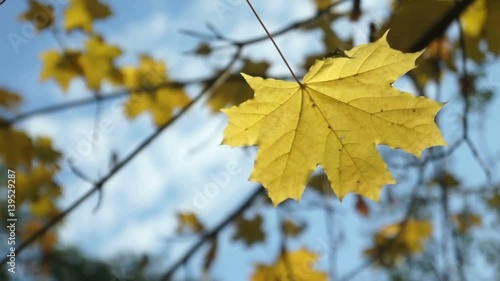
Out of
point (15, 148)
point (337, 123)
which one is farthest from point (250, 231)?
point (337, 123)

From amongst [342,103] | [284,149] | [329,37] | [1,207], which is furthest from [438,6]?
[1,207]

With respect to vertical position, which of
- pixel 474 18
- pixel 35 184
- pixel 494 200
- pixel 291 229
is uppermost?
pixel 35 184

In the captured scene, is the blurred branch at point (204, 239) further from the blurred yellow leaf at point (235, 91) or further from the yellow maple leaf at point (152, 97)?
the yellow maple leaf at point (152, 97)

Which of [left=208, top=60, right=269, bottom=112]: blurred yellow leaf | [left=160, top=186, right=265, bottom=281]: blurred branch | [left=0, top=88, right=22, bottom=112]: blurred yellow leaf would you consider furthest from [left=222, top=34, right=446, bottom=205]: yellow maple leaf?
[left=0, top=88, right=22, bottom=112]: blurred yellow leaf

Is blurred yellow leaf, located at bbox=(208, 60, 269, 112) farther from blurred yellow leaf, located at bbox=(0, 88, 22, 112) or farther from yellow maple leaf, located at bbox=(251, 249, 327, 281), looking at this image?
blurred yellow leaf, located at bbox=(0, 88, 22, 112)

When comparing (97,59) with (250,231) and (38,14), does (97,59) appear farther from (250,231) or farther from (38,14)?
(250,231)

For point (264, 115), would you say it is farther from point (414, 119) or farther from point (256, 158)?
point (414, 119)
